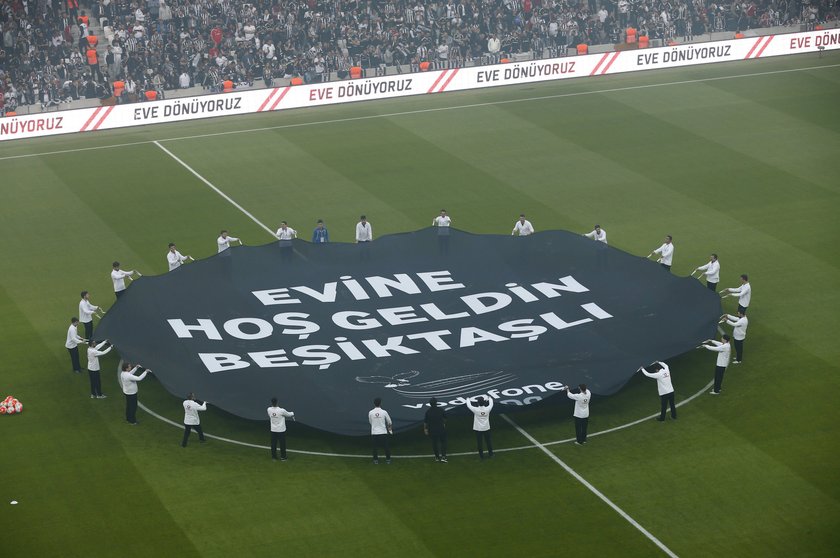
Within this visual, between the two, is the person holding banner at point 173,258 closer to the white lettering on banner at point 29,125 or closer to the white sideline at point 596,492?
the white sideline at point 596,492

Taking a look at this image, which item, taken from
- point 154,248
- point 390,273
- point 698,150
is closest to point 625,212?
point 698,150

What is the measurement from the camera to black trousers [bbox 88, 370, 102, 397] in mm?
28234

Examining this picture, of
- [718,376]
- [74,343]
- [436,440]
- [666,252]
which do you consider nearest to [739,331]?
[718,376]

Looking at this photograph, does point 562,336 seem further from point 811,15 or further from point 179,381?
point 811,15

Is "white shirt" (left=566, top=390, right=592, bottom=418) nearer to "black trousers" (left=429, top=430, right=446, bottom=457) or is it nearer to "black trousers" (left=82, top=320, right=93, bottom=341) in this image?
"black trousers" (left=429, top=430, right=446, bottom=457)

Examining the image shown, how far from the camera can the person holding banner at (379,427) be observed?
25.4 meters

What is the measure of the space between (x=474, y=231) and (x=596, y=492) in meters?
15.3

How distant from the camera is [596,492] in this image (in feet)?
80.2

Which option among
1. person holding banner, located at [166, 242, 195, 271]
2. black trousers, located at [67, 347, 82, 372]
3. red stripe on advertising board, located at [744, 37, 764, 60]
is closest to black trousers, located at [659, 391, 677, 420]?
black trousers, located at [67, 347, 82, 372]

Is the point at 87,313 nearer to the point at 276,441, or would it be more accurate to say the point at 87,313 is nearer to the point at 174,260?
the point at 174,260

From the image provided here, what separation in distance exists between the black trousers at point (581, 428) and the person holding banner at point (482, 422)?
5.91 feet

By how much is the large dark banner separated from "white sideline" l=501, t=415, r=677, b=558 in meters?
0.73

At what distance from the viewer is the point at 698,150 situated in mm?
46344

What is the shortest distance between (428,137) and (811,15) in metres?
25.1
